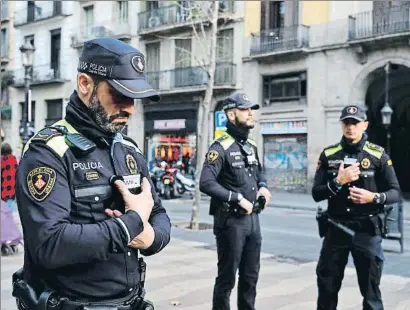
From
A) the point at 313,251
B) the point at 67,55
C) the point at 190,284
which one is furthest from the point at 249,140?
the point at 67,55

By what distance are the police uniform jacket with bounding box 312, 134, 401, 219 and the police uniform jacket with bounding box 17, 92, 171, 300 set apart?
2.36 metres

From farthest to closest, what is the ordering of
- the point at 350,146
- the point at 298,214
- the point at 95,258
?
the point at 298,214, the point at 350,146, the point at 95,258

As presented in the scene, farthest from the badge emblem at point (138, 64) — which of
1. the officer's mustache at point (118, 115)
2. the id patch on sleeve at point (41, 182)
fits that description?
the id patch on sleeve at point (41, 182)

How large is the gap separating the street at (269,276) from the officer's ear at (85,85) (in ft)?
12.0

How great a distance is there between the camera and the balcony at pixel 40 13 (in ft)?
106

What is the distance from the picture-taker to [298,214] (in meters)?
16.1

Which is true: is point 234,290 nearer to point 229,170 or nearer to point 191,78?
point 229,170

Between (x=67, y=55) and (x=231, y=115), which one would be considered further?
(x=67, y=55)

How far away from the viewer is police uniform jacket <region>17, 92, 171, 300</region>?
2072 mm

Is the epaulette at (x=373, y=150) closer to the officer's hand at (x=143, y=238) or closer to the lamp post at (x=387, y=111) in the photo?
the officer's hand at (x=143, y=238)

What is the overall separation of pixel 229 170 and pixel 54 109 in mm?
29397

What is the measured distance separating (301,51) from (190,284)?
59.3 feet

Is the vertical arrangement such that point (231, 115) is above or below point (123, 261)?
above

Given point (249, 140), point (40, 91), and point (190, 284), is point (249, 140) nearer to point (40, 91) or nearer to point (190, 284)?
point (190, 284)
